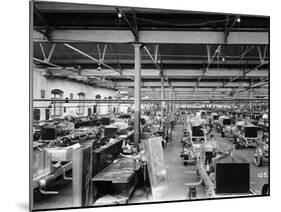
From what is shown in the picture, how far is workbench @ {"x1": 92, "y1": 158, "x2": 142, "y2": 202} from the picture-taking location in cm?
323

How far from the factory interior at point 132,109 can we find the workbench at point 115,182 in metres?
0.01

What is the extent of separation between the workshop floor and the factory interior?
0.02m

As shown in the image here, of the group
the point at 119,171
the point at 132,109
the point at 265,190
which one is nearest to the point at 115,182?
the point at 119,171

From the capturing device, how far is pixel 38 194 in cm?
301

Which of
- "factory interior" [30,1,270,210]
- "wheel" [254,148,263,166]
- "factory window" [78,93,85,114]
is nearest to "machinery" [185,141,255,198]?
"factory interior" [30,1,270,210]

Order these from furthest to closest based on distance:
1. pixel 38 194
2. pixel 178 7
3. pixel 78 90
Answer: pixel 78 90, pixel 178 7, pixel 38 194

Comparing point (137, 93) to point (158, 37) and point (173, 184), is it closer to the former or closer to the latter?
point (158, 37)

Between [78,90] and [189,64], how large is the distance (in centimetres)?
272

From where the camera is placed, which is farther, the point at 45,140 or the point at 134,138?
the point at 134,138

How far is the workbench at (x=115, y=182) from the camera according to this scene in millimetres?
3229

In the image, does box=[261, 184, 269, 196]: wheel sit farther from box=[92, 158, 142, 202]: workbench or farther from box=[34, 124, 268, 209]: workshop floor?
box=[92, 158, 142, 202]: workbench

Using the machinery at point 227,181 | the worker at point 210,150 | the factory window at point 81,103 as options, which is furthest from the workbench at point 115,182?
the worker at point 210,150
